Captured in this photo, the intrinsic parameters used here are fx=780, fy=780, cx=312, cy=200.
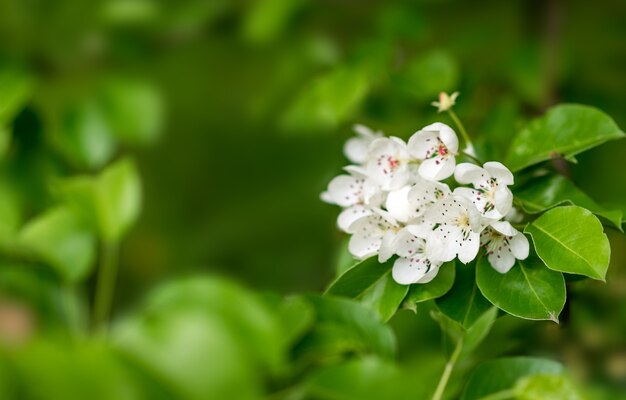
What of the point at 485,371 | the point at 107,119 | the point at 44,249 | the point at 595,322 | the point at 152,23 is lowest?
the point at 595,322

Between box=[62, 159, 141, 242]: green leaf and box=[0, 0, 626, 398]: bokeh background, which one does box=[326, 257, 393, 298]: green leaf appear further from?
box=[62, 159, 141, 242]: green leaf

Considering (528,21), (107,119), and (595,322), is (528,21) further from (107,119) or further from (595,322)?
(107,119)

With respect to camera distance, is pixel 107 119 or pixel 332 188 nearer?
pixel 332 188

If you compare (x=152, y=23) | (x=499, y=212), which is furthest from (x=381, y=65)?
(x=152, y=23)

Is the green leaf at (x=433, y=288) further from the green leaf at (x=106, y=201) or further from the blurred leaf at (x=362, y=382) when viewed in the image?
the green leaf at (x=106, y=201)

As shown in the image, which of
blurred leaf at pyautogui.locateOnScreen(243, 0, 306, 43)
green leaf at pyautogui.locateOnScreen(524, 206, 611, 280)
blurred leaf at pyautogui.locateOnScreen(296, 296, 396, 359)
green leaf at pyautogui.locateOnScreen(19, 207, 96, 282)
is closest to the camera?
green leaf at pyautogui.locateOnScreen(524, 206, 611, 280)

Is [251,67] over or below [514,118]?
over

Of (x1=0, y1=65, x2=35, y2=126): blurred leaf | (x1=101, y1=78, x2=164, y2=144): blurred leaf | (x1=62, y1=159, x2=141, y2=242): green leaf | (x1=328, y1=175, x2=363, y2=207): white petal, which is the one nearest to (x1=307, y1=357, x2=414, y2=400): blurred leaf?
(x1=328, y1=175, x2=363, y2=207): white petal
